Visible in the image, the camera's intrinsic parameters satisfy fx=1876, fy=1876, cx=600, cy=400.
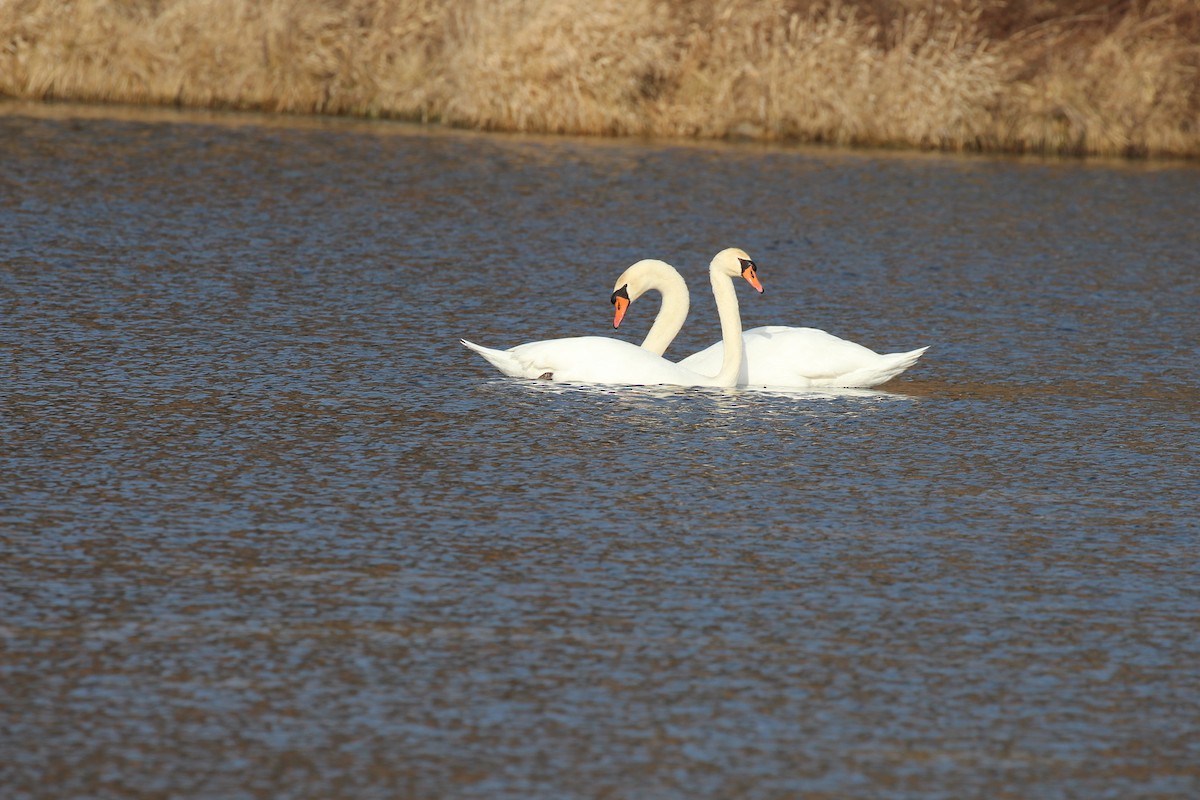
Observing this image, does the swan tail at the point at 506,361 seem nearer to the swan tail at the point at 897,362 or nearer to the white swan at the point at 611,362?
the white swan at the point at 611,362

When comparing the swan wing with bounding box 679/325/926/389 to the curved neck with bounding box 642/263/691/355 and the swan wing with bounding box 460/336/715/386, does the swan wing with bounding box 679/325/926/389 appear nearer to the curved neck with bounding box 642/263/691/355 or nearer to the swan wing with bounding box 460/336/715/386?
the swan wing with bounding box 460/336/715/386

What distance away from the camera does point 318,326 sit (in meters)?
11.6

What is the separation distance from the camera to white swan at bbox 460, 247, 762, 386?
9.90 meters

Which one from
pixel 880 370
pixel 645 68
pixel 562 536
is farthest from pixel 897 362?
pixel 645 68

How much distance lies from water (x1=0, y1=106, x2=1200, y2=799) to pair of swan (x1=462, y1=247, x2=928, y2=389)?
15cm

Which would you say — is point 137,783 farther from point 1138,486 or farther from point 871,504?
point 1138,486

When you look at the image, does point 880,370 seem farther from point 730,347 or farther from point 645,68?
point 645,68

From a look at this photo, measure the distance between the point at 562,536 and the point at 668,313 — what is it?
3803 mm

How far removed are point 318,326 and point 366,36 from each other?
48.1 feet

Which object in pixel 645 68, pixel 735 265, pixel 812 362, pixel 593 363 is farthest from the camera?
pixel 645 68

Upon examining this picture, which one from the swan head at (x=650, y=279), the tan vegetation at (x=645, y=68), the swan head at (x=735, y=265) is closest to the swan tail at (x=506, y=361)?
the swan head at (x=650, y=279)

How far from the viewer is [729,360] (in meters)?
9.91

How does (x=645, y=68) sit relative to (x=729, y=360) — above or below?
above

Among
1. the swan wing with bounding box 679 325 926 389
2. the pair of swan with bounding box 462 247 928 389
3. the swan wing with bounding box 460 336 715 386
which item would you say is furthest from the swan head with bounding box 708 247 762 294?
the swan wing with bounding box 460 336 715 386
